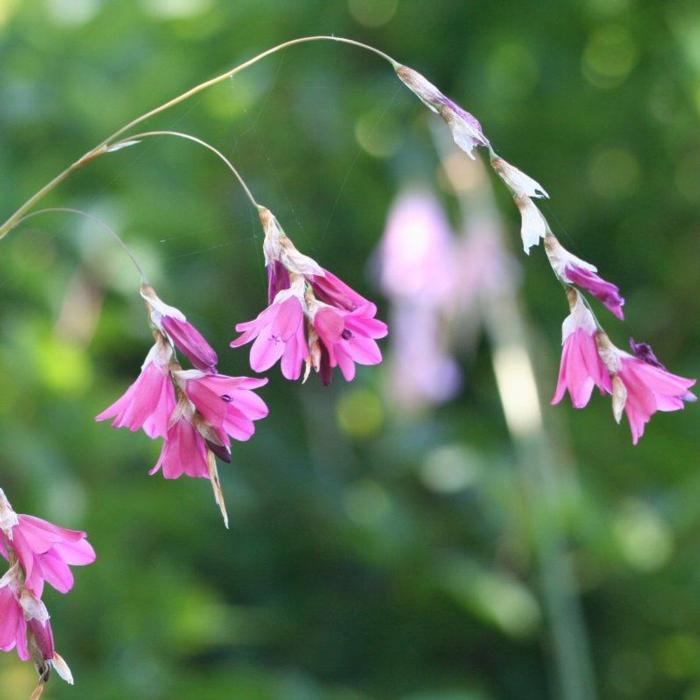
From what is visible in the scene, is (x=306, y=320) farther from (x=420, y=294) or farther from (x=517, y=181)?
(x=420, y=294)

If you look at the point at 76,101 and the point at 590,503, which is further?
the point at 76,101

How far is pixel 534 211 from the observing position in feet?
1.77

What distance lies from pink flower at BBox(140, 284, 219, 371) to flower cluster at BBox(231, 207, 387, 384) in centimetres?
2

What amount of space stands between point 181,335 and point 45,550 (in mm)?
120

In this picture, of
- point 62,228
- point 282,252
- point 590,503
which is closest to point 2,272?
point 62,228

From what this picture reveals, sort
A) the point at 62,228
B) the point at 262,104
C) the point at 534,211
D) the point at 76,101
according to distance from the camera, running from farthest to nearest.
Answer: the point at 262,104, the point at 76,101, the point at 62,228, the point at 534,211

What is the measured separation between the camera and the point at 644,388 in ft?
1.93

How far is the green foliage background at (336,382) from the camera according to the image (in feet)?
5.80

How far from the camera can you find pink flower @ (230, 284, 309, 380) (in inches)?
22.5

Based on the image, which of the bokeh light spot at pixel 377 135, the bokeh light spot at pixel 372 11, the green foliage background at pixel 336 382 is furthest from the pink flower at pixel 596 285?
the bokeh light spot at pixel 372 11

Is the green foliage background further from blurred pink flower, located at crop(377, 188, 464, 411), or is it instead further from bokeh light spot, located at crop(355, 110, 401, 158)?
blurred pink flower, located at crop(377, 188, 464, 411)

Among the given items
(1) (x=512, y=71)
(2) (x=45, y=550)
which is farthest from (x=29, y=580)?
(1) (x=512, y=71)

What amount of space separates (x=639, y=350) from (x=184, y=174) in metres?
1.60

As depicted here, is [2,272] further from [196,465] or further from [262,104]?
[196,465]
